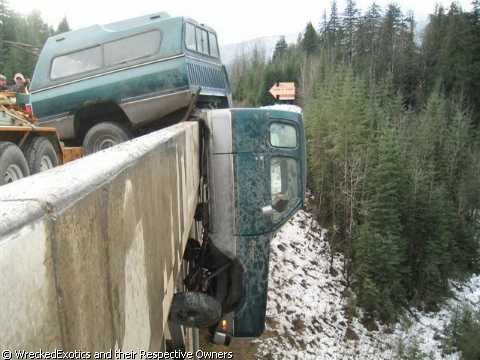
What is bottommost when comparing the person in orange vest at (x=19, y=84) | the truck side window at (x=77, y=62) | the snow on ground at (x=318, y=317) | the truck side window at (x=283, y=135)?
the snow on ground at (x=318, y=317)

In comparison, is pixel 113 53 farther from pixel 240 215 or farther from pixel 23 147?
pixel 240 215

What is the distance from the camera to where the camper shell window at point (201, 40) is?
7.08m

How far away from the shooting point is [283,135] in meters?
5.71

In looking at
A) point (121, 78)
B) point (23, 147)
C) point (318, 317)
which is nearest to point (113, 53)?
point (121, 78)

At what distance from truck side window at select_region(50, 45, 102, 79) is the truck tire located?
311 cm

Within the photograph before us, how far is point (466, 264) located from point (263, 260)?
34.1 metres

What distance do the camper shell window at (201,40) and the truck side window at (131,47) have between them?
1.70ft

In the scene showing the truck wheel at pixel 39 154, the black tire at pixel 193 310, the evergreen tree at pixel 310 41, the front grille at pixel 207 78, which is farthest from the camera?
the evergreen tree at pixel 310 41

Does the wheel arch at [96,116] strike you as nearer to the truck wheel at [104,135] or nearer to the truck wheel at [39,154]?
the truck wheel at [104,135]

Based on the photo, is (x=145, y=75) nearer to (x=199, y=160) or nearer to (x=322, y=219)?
(x=199, y=160)

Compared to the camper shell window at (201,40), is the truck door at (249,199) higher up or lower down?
lower down

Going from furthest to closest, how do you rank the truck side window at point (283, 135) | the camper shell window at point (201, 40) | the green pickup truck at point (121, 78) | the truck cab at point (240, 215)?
the camper shell window at point (201, 40), the green pickup truck at point (121, 78), the truck side window at point (283, 135), the truck cab at point (240, 215)

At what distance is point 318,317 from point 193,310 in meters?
20.7

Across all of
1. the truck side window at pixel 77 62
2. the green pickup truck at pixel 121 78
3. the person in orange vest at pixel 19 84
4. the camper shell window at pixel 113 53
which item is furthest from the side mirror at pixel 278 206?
the person in orange vest at pixel 19 84
